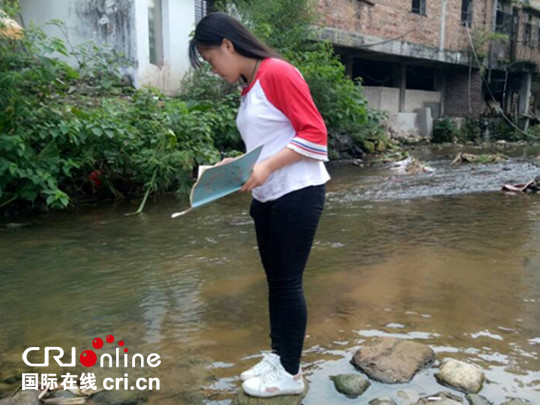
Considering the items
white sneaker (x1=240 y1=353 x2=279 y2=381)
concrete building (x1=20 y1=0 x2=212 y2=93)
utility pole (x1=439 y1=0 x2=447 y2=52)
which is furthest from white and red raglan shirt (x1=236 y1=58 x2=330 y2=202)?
utility pole (x1=439 y1=0 x2=447 y2=52)

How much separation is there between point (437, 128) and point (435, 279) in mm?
16360

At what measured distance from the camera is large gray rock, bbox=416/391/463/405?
6.88 ft

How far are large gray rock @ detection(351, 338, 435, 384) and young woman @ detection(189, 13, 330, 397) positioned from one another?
48 cm

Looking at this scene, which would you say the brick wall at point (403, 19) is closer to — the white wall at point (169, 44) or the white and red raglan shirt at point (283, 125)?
the white wall at point (169, 44)

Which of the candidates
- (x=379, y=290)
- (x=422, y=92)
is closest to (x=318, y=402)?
(x=379, y=290)

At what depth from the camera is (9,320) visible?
121 inches

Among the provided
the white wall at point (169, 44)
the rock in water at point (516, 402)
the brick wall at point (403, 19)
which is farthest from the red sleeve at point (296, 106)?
the brick wall at point (403, 19)

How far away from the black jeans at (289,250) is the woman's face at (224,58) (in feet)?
1.73

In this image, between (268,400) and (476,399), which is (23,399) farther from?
(476,399)

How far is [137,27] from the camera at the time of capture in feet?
31.4

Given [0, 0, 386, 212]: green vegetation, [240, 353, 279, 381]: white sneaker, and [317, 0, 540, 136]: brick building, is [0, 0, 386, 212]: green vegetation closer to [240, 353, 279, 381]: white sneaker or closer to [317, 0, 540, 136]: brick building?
[240, 353, 279, 381]: white sneaker

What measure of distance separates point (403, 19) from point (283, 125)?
16080 millimetres

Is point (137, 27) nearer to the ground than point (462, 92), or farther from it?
farther from it

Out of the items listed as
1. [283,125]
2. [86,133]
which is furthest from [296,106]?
[86,133]
